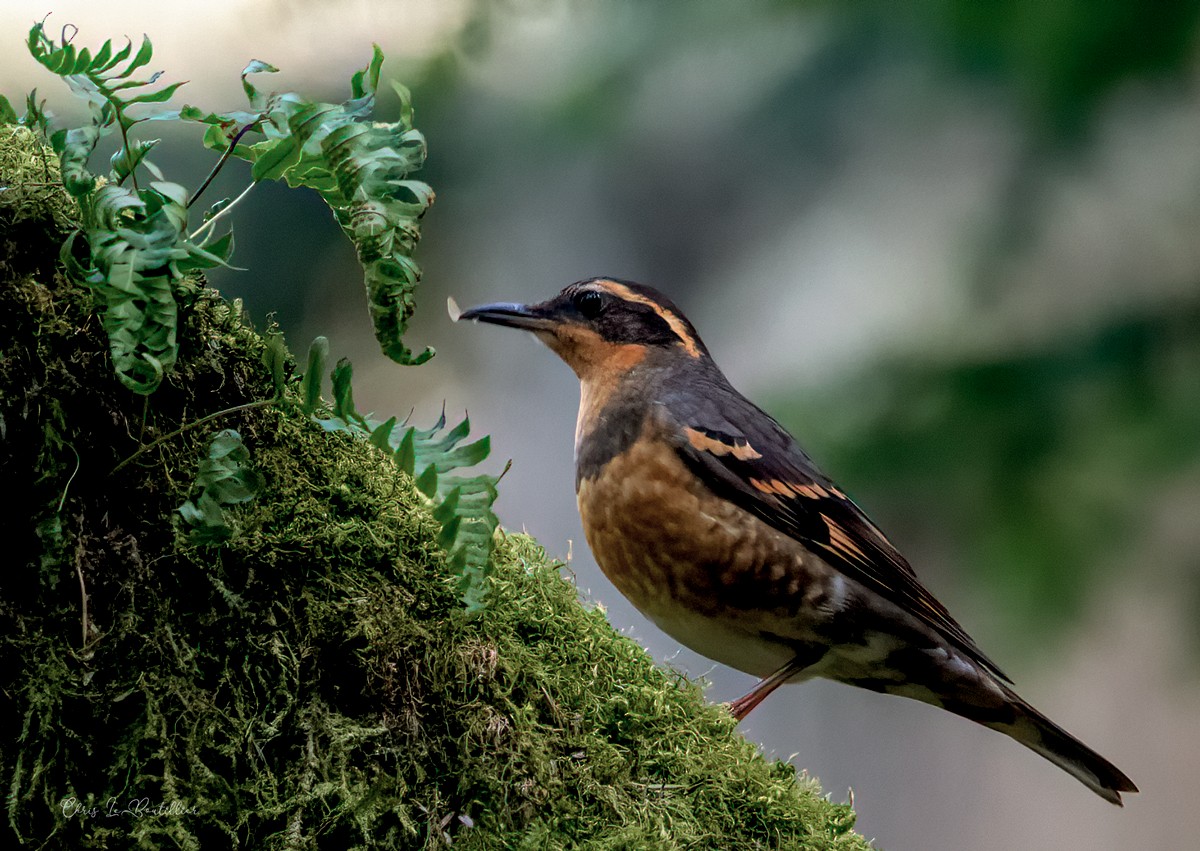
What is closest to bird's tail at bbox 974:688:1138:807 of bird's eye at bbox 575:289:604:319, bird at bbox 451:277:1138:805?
bird at bbox 451:277:1138:805

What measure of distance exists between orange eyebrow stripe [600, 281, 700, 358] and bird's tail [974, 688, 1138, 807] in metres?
1.95

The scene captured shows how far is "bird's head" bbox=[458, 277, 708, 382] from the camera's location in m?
4.82

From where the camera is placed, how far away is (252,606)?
7.45ft

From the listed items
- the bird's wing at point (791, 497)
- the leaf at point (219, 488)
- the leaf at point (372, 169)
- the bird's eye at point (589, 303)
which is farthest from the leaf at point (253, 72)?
the bird's eye at point (589, 303)

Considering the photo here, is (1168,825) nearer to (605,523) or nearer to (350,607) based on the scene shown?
(605,523)

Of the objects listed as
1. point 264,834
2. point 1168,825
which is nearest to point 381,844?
point 264,834

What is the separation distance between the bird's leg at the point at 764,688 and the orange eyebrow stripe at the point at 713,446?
80 centimetres

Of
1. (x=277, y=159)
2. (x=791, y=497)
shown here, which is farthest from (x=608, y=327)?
(x=277, y=159)

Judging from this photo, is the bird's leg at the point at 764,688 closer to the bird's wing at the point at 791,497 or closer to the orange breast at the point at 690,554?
the orange breast at the point at 690,554

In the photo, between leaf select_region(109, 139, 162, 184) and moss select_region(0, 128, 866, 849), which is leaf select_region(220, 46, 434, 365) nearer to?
leaf select_region(109, 139, 162, 184)

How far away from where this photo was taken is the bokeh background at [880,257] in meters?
5.45

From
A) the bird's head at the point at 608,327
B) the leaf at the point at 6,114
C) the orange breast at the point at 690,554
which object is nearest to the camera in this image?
the leaf at the point at 6,114

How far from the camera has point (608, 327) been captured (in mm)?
4895

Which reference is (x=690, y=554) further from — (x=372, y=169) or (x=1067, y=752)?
(x=372, y=169)
